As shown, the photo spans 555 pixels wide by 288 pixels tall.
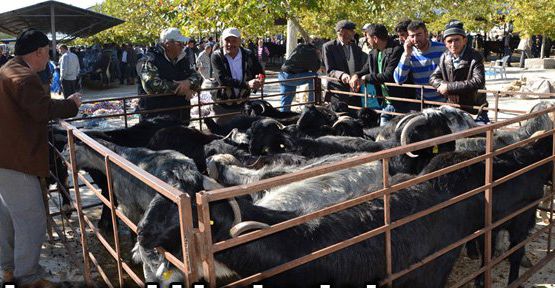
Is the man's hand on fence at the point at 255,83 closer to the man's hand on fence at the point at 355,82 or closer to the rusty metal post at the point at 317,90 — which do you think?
the man's hand on fence at the point at 355,82

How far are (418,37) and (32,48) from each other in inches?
162

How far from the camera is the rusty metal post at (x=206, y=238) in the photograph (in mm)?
2021

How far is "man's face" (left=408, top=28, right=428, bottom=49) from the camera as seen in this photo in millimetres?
5968

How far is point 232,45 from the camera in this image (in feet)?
22.4

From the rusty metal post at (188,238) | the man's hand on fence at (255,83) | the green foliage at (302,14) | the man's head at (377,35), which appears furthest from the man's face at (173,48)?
the rusty metal post at (188,238)

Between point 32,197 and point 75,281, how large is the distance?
93 cm

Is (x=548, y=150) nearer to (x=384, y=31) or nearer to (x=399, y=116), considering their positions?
(x=399, y=116)

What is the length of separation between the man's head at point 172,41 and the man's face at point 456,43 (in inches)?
120

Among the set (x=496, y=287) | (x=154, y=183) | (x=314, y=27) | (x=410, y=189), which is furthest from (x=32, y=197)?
(x=314, y=27)

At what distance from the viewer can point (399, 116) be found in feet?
19.4

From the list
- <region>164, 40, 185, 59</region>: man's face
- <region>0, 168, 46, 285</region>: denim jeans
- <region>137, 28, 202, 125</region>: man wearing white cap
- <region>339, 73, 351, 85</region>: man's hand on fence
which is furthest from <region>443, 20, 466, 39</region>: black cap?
<region>0, 168, 46, 285</region>: denim jeans

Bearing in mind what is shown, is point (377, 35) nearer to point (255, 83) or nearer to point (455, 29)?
point (455, 29)

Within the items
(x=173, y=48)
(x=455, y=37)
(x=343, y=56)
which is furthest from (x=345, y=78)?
(x=173, y=48)

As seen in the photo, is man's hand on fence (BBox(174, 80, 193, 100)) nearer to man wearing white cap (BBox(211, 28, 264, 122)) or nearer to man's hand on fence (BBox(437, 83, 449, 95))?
man wearing white cap (BBox(211, 28, 264, 122))
